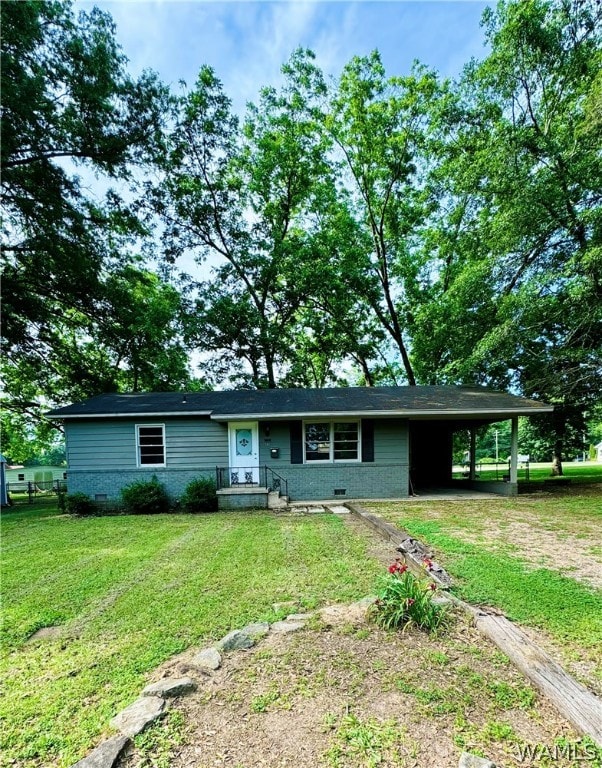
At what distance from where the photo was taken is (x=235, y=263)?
→ 62.1 ft

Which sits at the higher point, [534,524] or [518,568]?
[518,568]

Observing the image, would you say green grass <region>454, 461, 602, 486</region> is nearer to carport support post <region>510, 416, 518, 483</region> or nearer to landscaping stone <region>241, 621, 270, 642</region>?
carport support post <region>510, 416, 518, 483</region>

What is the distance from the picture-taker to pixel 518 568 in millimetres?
4641

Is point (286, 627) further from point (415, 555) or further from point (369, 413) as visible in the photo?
point (369, 413)

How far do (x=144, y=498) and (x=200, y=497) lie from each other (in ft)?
4.87

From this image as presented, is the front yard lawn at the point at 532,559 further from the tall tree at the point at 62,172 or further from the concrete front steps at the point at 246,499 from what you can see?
the tall tree at the point at 62,172

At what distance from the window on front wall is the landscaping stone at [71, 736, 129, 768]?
352 inches

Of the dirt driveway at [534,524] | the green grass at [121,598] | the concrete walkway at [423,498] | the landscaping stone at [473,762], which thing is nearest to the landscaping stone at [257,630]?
the green grass at [121,598]

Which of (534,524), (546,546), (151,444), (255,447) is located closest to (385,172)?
(255,447)

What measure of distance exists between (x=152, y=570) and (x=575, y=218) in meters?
13.9

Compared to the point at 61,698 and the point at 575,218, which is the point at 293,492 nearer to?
the point at 61,698

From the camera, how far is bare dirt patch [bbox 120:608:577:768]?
189cm

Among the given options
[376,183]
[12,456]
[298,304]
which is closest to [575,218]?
[376,183]

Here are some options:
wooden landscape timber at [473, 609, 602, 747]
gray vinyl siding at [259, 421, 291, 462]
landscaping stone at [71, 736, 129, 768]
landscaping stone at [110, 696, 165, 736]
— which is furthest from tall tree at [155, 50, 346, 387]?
landscaping stone at [71, 736, 129, 768]
